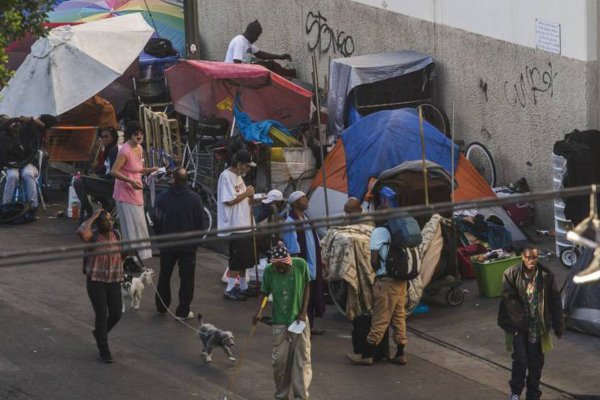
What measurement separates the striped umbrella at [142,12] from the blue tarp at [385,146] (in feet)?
27.6

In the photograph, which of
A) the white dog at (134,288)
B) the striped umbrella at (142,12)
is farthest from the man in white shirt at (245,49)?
the white dog at (134,288)

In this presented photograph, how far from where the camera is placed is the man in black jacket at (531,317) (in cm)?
1159

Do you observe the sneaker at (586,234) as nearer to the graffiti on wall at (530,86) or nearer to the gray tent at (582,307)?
the gray tent at (582,307)

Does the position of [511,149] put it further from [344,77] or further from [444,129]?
[344,77]

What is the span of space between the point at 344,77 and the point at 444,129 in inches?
60.3

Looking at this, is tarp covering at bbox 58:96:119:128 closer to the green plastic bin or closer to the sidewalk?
the sidewalk

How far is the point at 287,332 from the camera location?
1157 cm

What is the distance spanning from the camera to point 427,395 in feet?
39.7

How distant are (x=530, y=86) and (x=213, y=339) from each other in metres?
6.72

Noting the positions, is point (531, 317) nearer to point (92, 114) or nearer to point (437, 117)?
point (437, 117)

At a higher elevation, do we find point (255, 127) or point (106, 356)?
point (255, 127)

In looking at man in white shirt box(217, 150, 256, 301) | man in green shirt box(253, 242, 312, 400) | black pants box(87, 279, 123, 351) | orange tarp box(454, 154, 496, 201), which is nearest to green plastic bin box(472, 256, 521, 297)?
orange tarp box(454, 154, 496, 201)

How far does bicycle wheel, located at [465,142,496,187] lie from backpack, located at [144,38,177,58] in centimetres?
671

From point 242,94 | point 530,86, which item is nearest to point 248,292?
point 242,94
